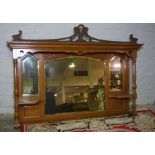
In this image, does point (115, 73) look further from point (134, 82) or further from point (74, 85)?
point (74, 85)

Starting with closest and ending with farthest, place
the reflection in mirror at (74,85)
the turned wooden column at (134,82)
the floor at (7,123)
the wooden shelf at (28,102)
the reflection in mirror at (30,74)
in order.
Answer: the floor at (7,123) < the wooden shelf at (28,102) < the reflection in mirror at (30,74) < the reflection in mirror at (74,85) < the turned wooden column at (134,82)

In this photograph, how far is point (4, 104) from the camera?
3029mm

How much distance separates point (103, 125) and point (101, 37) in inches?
57.0

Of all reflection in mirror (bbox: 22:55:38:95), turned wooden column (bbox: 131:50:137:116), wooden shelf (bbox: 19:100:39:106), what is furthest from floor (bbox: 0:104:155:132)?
turned wooden column (bbox: 131:50:137:116)

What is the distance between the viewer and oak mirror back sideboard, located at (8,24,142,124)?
2.88 meters

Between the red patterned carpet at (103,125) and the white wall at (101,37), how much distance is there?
54 centimetres

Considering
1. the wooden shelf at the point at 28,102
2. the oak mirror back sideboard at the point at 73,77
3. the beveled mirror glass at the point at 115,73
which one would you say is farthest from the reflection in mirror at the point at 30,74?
the beveled mirror glass at the point at 115,73

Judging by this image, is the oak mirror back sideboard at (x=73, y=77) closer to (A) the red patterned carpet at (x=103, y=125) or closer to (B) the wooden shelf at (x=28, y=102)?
(B) the wooden shelf at (x=28, y=102)

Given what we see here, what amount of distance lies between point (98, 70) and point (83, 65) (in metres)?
0.27

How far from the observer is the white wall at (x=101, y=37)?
9.78 ft

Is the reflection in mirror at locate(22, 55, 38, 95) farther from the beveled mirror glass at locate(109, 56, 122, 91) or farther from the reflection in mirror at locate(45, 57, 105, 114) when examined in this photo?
the beveled mirror glass at locate(109, 56, 122, 91)

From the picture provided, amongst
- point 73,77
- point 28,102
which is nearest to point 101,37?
point 73,77

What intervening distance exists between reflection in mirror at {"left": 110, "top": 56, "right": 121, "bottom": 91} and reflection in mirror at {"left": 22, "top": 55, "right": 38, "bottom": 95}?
1244mm

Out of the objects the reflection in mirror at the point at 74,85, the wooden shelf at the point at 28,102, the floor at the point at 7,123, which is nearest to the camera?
the floor at the point at 7,123
